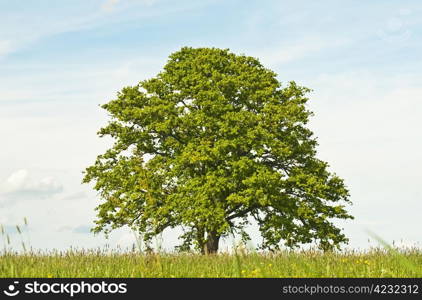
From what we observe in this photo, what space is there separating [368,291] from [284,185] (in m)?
20.5

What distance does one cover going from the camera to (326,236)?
28.3 meters

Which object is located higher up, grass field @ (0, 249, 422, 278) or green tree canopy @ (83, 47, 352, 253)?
green tree canopy @ (83, 47, 352, 253)

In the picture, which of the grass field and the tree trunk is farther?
the tree trunk

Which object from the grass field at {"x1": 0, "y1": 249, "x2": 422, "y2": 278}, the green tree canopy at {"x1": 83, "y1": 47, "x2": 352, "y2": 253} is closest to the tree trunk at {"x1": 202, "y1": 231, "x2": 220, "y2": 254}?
the green tree canopy at {"x1": 83, "y1": 47, "x2": 352, "y2": 253}

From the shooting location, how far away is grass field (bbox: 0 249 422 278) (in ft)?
33.7

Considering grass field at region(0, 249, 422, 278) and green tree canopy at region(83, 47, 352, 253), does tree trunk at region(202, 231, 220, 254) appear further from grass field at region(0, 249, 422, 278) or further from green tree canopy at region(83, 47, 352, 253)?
grass field at region(0, 249, 422, 278)

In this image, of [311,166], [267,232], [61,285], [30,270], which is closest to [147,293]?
[61,285]

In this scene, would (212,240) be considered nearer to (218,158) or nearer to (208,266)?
(218,158)

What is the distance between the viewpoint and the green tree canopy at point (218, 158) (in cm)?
2689

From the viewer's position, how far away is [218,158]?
1069 inches

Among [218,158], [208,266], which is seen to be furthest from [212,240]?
[208,266]

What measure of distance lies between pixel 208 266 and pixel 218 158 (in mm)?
14870

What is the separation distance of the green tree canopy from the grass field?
34.3 feet

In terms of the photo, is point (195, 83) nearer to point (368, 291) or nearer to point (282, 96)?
point (282, 96)
